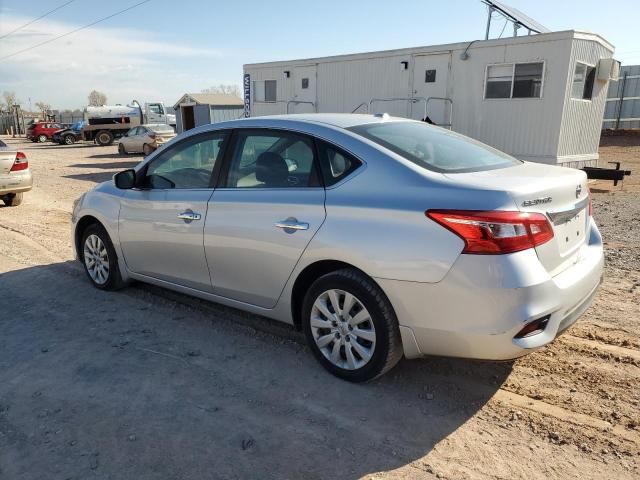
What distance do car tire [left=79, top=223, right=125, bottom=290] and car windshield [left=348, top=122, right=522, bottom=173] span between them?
107 inches

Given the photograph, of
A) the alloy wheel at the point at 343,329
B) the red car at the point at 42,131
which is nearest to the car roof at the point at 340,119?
the alloy wheel at the point at 343,329

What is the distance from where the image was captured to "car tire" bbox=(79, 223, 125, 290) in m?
4.79

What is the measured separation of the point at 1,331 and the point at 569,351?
427 cm

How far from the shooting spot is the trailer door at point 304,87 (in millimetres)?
15523

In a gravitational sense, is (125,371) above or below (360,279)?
below

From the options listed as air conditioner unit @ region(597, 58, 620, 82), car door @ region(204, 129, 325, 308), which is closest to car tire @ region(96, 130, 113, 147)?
air conditioner unit @ region(597, 58, 620, 82)

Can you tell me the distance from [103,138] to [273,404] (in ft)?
113

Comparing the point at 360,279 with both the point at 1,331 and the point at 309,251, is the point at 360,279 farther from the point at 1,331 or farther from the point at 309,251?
the point at 1,331

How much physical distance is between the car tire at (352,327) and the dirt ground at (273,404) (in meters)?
0.14

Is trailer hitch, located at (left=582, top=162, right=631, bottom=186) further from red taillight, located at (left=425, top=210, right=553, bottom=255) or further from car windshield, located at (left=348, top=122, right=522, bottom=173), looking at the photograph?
red taillight, located at (left=425, top=210, right=553, bottom=255)

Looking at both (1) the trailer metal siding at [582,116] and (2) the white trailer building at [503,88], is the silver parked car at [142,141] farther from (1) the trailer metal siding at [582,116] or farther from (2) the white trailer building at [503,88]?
(1) the trailer metal siding at [582,116]

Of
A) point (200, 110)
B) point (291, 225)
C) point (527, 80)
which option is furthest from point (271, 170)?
point (200, 110)

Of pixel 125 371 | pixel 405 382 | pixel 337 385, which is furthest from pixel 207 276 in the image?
pixel 405 382

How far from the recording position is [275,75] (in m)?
16.5
